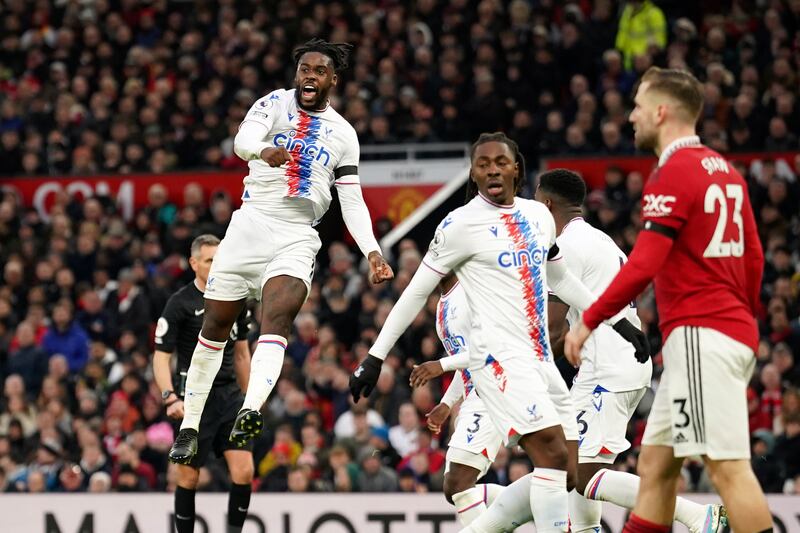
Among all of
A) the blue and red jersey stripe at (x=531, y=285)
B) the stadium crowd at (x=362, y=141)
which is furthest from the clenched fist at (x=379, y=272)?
the stadium crowd at (x=362, y=141)

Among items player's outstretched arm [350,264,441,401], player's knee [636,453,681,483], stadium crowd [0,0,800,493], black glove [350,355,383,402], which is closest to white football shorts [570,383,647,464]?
player's outstretched arm [350,264,441,401]

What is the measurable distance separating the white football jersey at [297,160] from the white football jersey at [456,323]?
44.8 inches

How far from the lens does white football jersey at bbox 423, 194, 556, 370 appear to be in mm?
7605

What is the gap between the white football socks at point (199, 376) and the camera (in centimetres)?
921

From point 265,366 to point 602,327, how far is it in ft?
7.23

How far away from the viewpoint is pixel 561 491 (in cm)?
755

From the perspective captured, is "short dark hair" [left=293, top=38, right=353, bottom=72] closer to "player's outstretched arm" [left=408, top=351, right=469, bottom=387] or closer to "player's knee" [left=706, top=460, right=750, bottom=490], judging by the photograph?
"player's outstretched arm" [left=408, top=351, right=469, bottom=387]

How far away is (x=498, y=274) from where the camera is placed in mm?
7625

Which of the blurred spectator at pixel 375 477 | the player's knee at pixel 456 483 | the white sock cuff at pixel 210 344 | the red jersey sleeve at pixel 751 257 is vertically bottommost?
the blurred spectator at pixel 375 477

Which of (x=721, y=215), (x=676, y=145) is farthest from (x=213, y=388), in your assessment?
(x=721, y=215)

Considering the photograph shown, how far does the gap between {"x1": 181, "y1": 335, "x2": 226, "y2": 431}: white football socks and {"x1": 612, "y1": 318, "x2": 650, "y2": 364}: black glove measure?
111 inches

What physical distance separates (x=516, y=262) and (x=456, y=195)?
396 inches

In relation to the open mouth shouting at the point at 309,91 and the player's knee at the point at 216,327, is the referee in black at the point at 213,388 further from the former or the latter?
the open mouth shouting at the point at 309,91

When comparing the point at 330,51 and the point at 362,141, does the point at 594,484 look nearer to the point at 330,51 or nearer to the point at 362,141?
the point at 330,51
